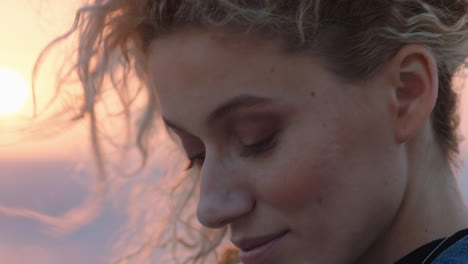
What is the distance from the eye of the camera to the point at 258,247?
1.42m

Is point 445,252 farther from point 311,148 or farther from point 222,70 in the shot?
point 222,70

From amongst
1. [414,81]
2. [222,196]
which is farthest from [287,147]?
[414,81]

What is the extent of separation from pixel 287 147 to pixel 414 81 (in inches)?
12.2

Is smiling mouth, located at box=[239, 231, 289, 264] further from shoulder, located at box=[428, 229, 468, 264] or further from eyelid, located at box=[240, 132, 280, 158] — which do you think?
shoulder, located at box=[428, 229, 468, 264]

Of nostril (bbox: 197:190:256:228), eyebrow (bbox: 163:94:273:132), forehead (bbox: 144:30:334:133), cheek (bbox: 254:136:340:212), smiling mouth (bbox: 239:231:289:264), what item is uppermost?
forehead (bbox: 144:30:334:133)

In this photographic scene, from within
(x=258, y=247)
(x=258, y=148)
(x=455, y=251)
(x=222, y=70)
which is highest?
(x=222, y=70)

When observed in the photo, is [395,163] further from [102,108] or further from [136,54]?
[102,108]

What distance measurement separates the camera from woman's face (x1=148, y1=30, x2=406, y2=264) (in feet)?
4.32

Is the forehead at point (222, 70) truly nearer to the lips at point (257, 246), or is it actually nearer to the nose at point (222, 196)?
the nose at point (222, 196)

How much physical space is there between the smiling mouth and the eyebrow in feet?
0.90

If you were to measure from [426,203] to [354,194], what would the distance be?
0.20 m

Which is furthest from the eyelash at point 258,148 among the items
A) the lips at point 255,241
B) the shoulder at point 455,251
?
the shoulder at point 455,251

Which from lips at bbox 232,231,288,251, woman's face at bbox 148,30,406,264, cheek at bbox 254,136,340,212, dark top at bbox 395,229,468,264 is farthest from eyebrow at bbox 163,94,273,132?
dark top at bbox 395,229,468,264

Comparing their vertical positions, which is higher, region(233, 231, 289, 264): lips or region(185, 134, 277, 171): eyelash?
region(185, 134, 277, 171): eyelash
